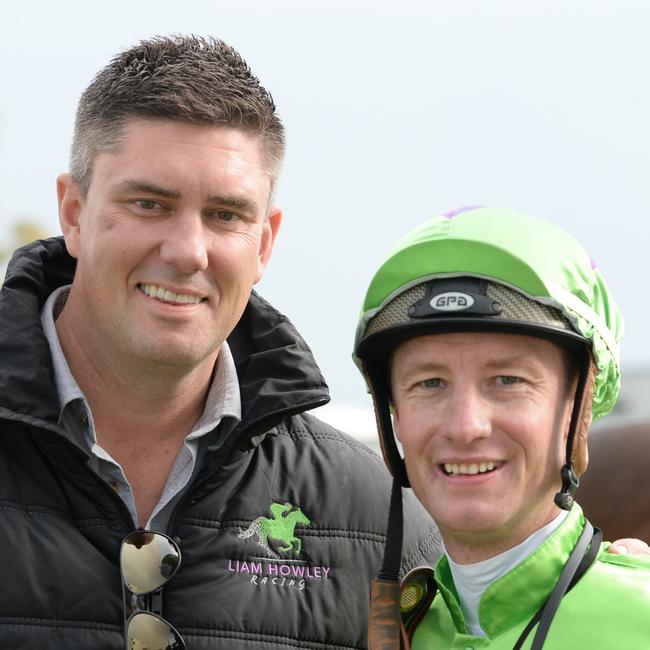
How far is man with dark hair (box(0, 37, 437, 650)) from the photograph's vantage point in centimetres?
405

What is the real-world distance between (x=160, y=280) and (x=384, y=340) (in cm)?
76

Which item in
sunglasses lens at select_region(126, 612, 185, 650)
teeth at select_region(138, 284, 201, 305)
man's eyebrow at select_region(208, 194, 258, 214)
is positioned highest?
man's eyebrow at select_region(208, 194, 258, 214)

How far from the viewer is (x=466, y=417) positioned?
12.1ft

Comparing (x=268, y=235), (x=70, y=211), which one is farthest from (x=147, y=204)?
(x=268, y=235)

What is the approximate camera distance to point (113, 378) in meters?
4.40

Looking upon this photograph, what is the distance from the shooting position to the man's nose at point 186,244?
168 inches

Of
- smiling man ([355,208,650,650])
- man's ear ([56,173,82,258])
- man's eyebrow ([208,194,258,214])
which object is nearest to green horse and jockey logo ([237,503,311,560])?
smiling man ([355,208,650,650])

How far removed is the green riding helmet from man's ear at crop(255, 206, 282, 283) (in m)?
0.83

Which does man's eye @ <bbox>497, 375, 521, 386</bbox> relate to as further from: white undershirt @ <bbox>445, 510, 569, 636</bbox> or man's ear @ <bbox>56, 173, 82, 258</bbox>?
man's ear @ <bbox>56, 173, 82, 258</bbox>

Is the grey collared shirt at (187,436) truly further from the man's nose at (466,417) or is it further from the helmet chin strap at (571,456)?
the helmet chin strap at (571,456)

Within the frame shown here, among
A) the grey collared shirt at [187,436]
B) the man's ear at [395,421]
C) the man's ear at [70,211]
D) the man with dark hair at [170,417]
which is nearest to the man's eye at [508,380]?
the man's ear at [395,421]

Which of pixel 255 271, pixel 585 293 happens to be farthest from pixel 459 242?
pixel 255 271

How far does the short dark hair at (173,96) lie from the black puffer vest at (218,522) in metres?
0.47

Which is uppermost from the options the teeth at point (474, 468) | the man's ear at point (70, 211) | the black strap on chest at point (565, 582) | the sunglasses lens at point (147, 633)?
the man's ear at point (70, 211)
